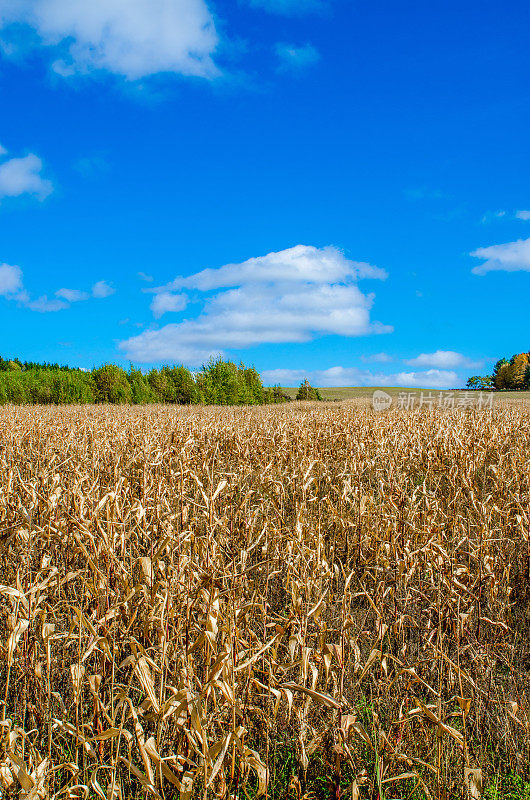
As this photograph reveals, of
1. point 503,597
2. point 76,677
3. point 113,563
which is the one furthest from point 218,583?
point 503,597

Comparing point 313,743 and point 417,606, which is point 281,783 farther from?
point 417,606

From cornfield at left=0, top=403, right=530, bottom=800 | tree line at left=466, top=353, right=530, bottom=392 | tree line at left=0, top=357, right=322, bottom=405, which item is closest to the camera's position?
cornfield at left=0, top=403, right=530, bottom=800

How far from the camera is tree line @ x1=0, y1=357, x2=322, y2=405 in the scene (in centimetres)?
2653

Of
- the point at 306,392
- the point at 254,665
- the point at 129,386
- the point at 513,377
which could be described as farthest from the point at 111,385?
the point at 513,377

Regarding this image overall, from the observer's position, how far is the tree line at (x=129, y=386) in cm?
2653

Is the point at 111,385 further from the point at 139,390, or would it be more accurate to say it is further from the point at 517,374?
the point at 517,374

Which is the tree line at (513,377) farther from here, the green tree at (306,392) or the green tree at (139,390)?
the green tree at (139,390)

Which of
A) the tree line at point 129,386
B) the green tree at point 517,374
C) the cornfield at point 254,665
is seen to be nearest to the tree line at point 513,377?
the green tree at point 517,374

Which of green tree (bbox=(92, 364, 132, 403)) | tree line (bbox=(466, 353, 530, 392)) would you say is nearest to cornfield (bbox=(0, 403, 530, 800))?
green tree (bbox=(92, 364, 132, 403))

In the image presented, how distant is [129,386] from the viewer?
27.4 meters

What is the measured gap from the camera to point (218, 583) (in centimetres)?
232

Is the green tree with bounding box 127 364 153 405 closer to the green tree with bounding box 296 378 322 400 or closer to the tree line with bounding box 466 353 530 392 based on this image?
the green tree with bounding box 296 378 322 400

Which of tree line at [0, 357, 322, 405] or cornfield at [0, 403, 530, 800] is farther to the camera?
tree line at [0, 357, 322, 405]

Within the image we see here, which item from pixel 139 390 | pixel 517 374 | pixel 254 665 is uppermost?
pixel 517 374
